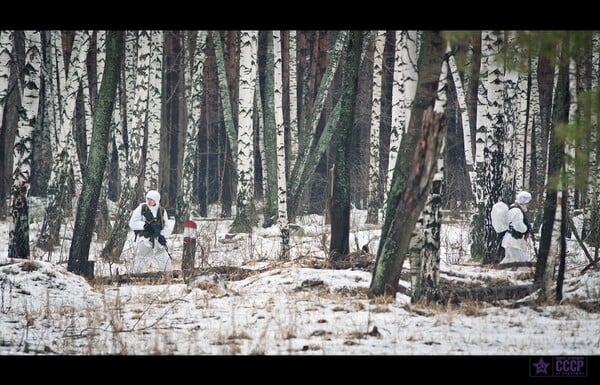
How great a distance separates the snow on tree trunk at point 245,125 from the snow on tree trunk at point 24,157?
205 inches

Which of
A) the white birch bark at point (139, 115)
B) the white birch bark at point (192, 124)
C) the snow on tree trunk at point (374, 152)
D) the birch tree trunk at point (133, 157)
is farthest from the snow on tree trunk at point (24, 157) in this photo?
the snow on tree trunk at point (374, 152)

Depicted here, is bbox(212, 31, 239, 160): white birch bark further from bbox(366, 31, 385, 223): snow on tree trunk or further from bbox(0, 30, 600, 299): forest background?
bbox(366, 31, 385, 223): snow on tree trunk

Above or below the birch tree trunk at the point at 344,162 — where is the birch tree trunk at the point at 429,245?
below

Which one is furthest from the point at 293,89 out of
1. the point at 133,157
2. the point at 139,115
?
the point at 133,157

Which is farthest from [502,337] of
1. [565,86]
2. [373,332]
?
[565,86]

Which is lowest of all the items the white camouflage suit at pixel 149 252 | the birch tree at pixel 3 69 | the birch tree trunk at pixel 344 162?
the white camouflage suit at pixel 149 252

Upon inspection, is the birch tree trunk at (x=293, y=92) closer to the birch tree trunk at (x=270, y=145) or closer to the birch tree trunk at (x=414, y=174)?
the birch tree trunk at (x=270, y=145)

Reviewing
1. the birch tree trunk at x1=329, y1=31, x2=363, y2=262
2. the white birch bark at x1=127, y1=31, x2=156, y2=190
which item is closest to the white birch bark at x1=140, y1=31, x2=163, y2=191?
the white birch bark at x1=127, y1=31, x2=156, y2=190

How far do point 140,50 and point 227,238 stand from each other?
5.06 m

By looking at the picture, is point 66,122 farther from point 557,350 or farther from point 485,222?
point 557,350

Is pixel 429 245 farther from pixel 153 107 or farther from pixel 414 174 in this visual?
pixel 153 107

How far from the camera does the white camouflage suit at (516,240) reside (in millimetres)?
12883
